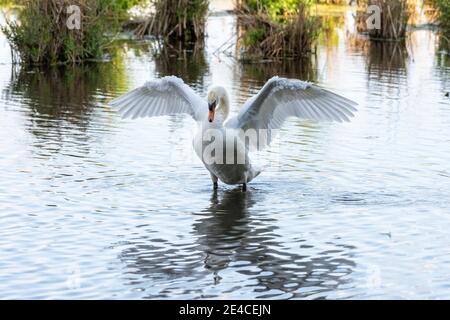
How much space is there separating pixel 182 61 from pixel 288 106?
12090 millimetres

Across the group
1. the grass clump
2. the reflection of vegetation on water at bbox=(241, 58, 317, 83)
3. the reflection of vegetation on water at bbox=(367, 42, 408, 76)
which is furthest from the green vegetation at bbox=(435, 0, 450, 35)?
the reflection of vegetation on water at bbox=(241, 58, 317, 83)

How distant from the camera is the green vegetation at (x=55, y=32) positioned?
21438 mm

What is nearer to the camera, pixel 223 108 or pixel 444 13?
pixel 223 108

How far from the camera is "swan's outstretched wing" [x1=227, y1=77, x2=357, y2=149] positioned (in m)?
11.9

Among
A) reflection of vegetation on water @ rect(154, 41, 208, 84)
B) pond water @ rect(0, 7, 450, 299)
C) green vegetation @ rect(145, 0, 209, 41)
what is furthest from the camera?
green vegetation @ rect(145, 0, 209, 41)

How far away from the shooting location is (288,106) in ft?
40.2

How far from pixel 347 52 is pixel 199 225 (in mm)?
15657

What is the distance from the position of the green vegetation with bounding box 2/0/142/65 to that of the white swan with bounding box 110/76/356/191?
9238 millimetres

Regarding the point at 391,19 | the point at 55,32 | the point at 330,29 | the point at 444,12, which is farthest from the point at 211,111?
the point at 330,29

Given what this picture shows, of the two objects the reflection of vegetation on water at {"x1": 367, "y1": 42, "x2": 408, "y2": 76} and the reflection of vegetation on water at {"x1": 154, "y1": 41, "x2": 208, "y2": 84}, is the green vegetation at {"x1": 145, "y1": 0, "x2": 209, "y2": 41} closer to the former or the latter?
the reflection of vegetation on water at {"x1": 154, "y1": 41, "x2": 208, "y2": 84}

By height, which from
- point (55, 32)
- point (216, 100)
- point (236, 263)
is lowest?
point (236, 263)

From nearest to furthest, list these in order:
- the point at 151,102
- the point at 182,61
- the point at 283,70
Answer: the point at 151,102 < the point at 283,70 < the point at 182,61

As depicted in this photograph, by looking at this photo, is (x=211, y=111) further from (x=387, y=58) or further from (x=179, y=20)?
(x=179, y=20)

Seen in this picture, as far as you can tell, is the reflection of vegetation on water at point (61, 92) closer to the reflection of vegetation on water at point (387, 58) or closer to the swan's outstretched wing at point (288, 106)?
the swan's outstretched wing at point (288, 106)
